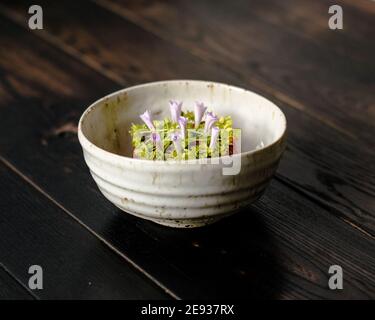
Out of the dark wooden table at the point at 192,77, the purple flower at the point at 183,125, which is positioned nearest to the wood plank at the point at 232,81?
the dark wooden table at the point at 192,77

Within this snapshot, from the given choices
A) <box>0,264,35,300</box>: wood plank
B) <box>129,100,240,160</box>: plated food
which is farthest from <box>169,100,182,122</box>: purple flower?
<box>0,264,35,300</box>: wood plank

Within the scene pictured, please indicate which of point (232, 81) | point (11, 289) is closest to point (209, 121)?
point (11, 289)

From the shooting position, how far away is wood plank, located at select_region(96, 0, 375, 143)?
117 cm

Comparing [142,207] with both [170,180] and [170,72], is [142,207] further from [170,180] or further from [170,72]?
[170,72]

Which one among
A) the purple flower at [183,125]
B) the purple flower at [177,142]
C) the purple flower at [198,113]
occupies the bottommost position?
the purple flower at [177,142]

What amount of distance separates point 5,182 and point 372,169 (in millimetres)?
529

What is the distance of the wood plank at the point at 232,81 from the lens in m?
0.90

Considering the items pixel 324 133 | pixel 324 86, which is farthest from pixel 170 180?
pixel 324 86

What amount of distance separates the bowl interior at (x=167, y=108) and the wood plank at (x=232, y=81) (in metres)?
0.11

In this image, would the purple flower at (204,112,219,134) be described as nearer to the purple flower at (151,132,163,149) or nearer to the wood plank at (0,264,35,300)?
the purple flower at (151,132,163,149)

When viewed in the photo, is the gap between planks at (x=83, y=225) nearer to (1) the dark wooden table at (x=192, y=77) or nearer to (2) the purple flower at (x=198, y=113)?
(1) the dark wooden table at (x=192, y=77)

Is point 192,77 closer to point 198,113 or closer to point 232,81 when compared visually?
point 232,81

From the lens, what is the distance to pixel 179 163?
70 centimetres

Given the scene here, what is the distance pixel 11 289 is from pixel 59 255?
7 cm
